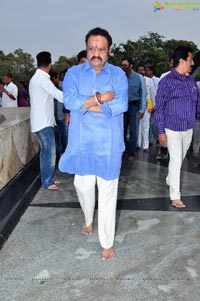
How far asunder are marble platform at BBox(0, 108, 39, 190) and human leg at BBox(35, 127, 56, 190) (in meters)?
0.39

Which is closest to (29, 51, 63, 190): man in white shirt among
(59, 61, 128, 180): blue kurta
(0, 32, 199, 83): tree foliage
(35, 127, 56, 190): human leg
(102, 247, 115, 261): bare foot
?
(35, 127, 56, 190): human leg

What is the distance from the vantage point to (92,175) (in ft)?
9.78

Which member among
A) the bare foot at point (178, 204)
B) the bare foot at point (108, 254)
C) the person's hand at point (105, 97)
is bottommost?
the bare foot at point (178, 204)

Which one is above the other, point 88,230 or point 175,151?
point 175,151

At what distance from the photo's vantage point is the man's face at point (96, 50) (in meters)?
2.69

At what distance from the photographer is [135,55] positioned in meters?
42.6

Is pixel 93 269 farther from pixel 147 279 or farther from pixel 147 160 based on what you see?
pixel 147 160

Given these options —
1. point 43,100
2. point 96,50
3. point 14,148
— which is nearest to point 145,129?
point 14,148

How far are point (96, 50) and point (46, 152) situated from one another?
2179 mm

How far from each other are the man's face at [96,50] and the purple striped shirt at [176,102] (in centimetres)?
145

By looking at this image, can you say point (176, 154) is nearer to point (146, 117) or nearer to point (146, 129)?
point (146, 129)

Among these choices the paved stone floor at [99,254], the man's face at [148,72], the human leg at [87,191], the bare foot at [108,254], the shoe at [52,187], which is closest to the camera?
the paved stone floor at [99,254]

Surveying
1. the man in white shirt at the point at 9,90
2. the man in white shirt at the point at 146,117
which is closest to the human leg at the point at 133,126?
the man in white shirt at the point at 146,117

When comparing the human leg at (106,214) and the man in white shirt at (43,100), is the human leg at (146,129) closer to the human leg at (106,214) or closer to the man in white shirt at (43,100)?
the man in white shirt at (43,100)
